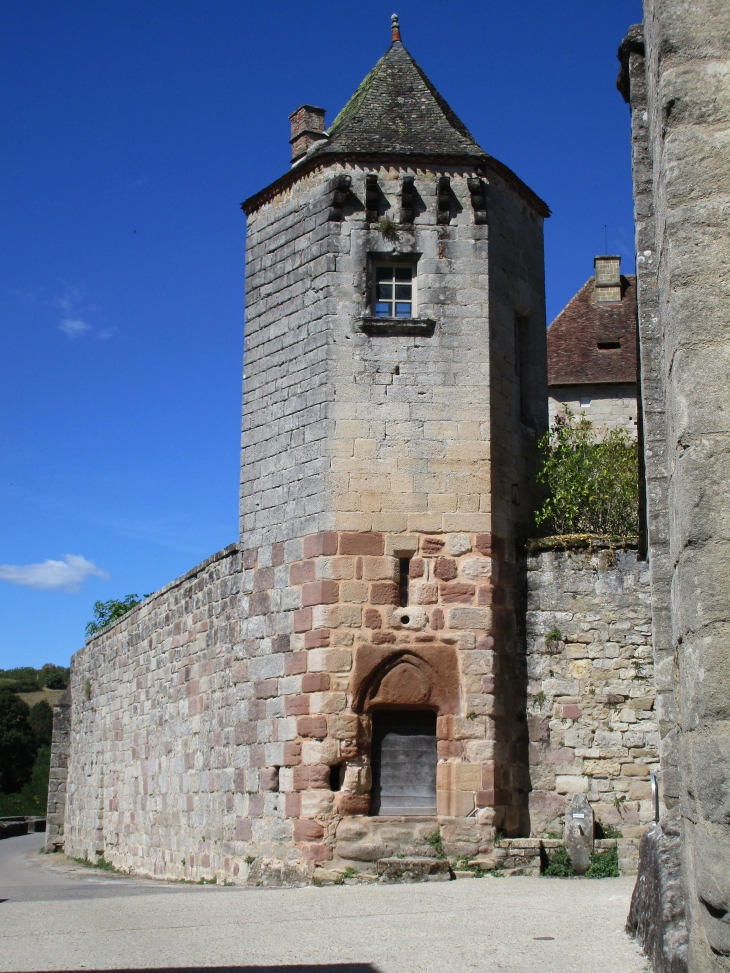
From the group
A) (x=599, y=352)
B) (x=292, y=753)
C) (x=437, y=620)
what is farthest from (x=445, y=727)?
(x=599, y=352)

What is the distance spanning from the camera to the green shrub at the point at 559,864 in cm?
931

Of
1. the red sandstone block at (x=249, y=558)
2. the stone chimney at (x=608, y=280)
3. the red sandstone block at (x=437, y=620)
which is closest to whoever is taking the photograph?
the red sandstone block at (x=437, y=620)

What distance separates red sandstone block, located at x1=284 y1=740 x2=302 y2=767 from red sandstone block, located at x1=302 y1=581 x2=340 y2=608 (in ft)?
4.27

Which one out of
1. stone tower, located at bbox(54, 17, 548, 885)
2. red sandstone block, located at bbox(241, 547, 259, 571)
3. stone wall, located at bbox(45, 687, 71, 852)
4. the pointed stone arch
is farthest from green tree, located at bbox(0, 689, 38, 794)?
the pointed stone arch

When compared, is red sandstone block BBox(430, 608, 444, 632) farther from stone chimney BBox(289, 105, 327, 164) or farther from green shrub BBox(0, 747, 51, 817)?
green shrub BBox(0, 747, 51, 817)

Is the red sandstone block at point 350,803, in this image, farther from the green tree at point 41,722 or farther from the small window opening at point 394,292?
the green tree at point 41,722

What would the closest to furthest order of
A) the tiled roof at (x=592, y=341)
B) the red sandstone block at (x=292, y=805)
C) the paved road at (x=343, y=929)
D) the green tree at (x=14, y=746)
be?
the paved road at (x=343, y=929)
the red sandstone block at (x=292, y=805)
the tiled roof at (x=592, y=341)
the green tree at (x=14, y=746)

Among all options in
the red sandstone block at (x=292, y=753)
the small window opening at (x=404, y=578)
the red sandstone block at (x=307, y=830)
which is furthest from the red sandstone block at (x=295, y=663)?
the red sandstone block at (x=307, y=830)

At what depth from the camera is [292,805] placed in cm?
976

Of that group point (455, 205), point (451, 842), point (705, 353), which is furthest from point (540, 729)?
point (705, 353)

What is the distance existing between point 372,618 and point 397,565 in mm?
550

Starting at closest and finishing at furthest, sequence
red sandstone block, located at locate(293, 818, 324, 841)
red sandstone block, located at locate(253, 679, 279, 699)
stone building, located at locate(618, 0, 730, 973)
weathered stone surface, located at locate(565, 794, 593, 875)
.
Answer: stone building, located at locate(618, 0, 730, 973), weathered stone surface, located at locate(565, 794, 593, 875), red sandstone block, located at locate(293, 818, 324, 841), red sandstone block, located at locate(253, 679, 279, 699)

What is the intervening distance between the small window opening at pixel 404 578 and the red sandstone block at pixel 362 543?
0.80 feet

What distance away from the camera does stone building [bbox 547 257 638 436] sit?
70.4 feet
